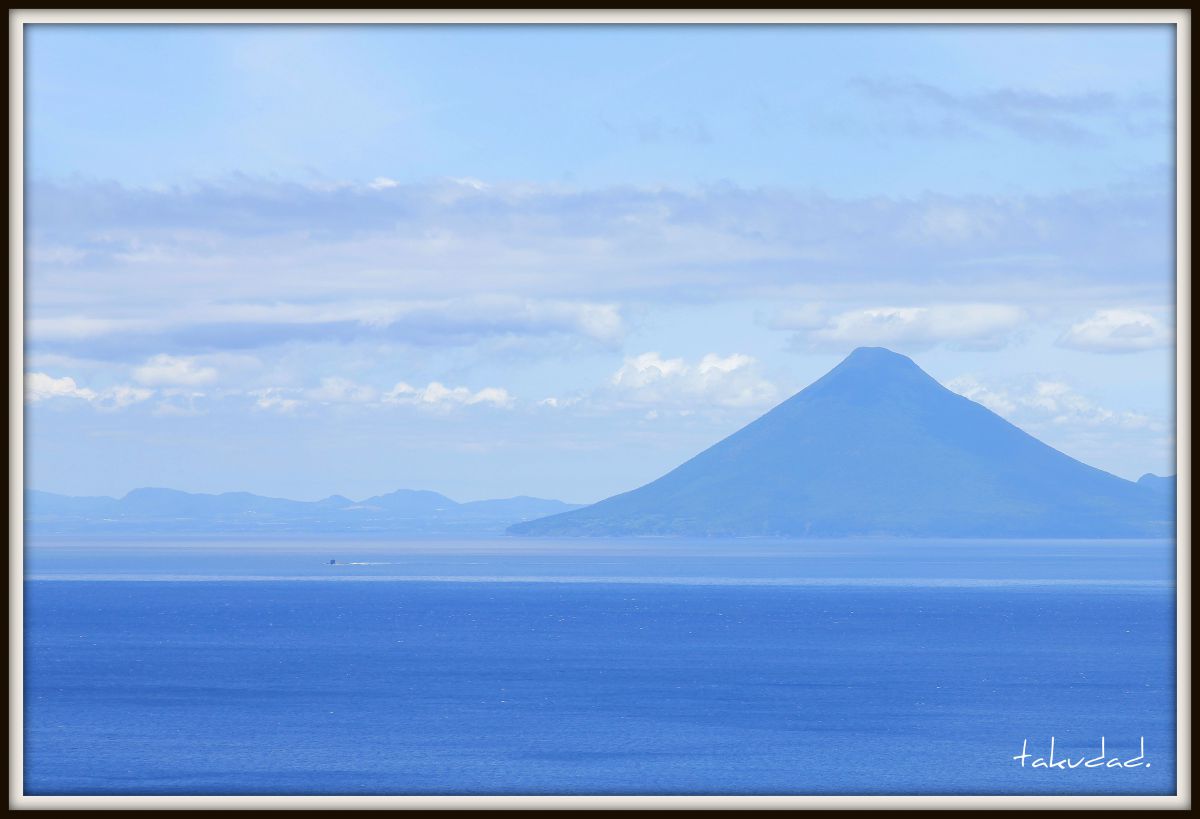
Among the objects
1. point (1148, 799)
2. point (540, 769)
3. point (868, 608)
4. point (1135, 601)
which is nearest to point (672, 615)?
point (868, 608)

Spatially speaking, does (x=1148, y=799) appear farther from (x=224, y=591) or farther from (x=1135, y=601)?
(x=224, y=591)

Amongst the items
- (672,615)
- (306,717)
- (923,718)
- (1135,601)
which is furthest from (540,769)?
(1135,601)

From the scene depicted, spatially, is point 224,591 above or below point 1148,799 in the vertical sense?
above

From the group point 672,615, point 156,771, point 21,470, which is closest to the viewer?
point 21,470

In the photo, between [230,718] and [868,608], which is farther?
[868,608]

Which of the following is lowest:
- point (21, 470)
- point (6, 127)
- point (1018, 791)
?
point (1018, 791)

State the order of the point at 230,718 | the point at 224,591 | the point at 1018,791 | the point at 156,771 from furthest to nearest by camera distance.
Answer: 1. the point at 224,591
2. the point at 230,718
3. the point at 156,771
4. the point at 1018,791

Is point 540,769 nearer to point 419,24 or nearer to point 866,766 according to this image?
point 866,766
